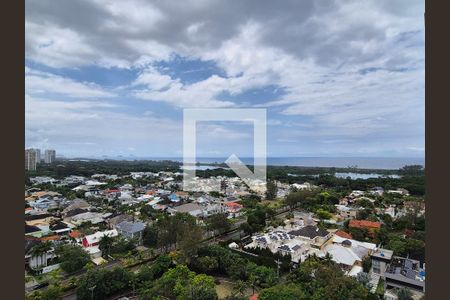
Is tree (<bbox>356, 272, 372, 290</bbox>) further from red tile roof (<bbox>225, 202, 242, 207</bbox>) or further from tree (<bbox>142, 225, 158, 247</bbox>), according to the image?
red tile roof (<bbox>225, 202, 242, 207</bbox>)

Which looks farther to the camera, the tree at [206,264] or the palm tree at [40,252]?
the palm tree at [40,252]

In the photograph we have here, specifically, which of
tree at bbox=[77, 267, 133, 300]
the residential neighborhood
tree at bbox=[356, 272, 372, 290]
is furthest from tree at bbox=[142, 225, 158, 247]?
tree at bbox=[356, 272, 372, 290]

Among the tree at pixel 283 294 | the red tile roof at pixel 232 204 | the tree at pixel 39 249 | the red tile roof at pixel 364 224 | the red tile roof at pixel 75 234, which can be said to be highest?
the tree at pixel 283 294

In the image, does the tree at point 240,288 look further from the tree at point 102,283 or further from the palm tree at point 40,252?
the palm tree at point 40,252

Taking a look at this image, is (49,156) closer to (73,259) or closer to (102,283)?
(73,259)

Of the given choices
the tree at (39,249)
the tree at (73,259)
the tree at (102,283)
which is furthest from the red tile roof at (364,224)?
the tree at (39,249)

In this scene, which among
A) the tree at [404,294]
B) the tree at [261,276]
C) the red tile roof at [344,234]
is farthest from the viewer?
the red tile roof at [344,234]

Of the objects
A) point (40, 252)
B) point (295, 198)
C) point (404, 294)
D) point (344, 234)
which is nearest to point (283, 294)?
point (404, 294)
